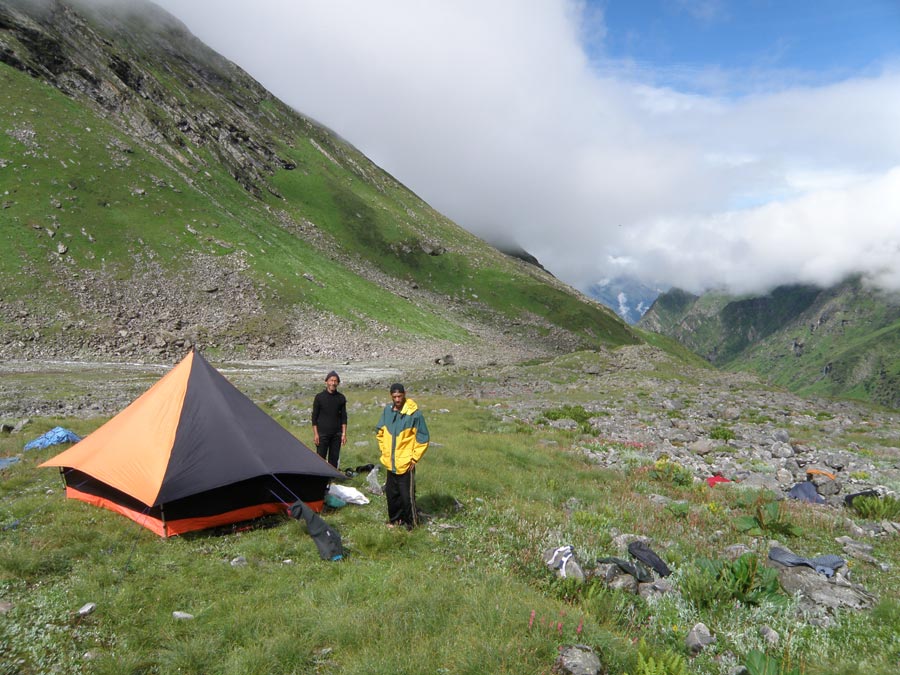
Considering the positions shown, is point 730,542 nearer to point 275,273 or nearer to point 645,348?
point 645,348

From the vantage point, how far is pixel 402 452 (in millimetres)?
9062

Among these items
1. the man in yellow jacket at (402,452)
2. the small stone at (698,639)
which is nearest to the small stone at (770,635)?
the small stone at (698,639)

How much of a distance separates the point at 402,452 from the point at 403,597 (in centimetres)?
317

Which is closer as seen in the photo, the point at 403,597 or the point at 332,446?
the point at 403,597

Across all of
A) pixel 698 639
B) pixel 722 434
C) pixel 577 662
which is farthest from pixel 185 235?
pixel 698 639

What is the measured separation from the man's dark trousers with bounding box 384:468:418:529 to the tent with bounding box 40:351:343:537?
1.85 metres

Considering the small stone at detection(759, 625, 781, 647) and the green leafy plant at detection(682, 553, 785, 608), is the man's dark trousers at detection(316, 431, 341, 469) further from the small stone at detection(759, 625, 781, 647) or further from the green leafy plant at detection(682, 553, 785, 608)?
the small stone at detection(759, 625, 781, 647)

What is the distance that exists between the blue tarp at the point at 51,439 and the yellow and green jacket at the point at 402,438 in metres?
11.9

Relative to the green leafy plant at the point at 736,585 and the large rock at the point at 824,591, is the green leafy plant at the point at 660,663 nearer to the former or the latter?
the green leafy plant at the point at 736,585

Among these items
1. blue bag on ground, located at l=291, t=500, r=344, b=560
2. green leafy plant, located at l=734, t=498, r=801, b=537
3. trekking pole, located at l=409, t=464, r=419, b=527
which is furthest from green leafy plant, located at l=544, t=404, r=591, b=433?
blue bag on ground, located at l=291, t=500, r=344, b=560

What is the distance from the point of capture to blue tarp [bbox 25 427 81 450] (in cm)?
1396

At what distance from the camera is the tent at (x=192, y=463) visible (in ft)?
28.7

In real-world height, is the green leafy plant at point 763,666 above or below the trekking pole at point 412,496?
above

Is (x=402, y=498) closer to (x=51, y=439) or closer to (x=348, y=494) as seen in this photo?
(x=348, y=494)
